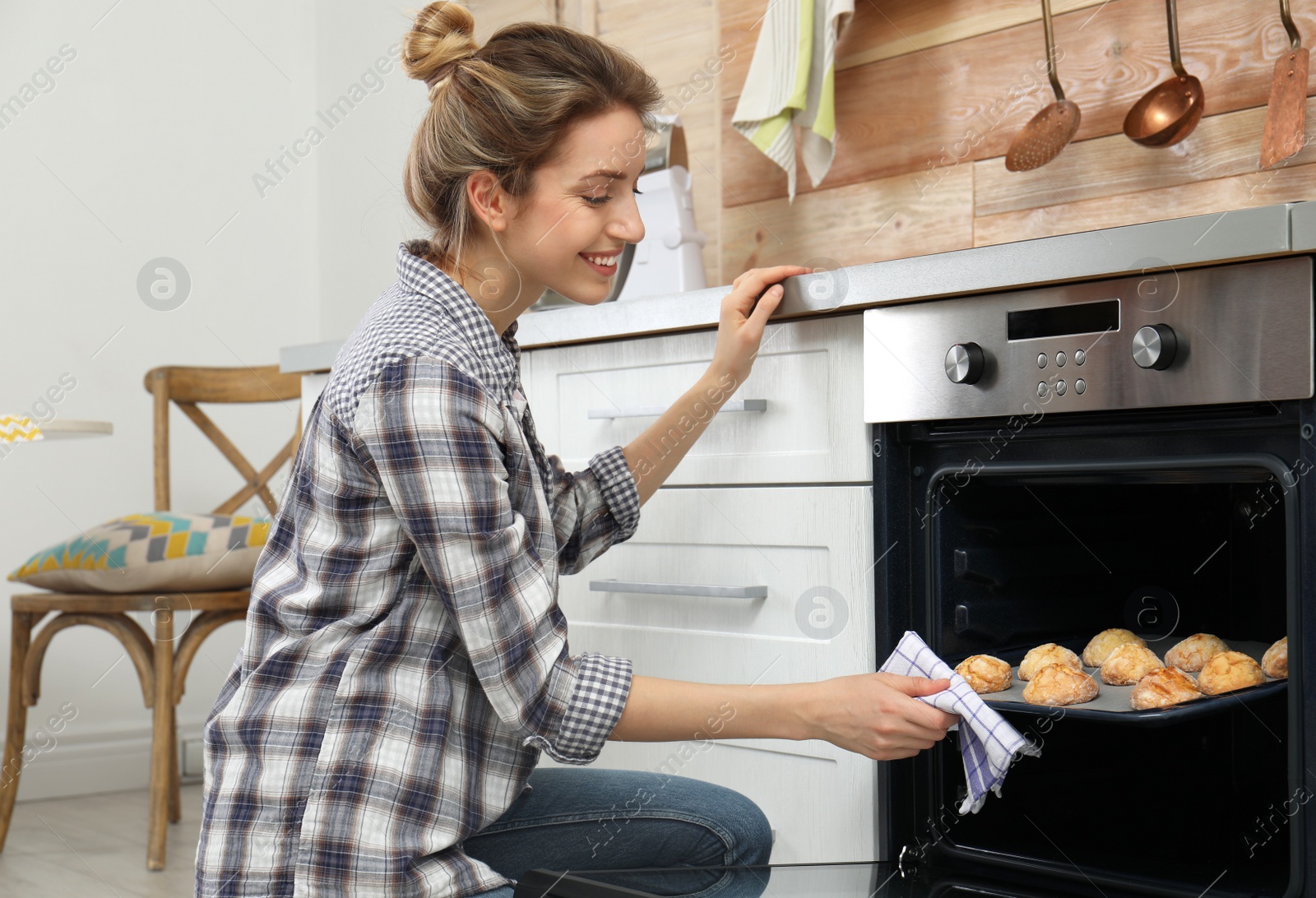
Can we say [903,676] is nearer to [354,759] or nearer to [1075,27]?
[354,759]

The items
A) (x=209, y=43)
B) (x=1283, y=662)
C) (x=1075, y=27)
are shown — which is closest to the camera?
(x=1283, y=662)

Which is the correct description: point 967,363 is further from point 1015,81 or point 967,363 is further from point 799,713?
point 1015,81

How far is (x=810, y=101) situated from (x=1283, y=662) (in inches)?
43.3

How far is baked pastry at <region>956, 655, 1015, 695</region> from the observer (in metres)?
1.06

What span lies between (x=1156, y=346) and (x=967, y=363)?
175mm

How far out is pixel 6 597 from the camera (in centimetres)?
269

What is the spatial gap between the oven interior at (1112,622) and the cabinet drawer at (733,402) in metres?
0.14

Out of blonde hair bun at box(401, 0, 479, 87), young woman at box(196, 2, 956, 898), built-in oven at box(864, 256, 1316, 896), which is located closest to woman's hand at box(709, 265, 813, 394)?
built-in oven at box(864, 256, 1316, 896)

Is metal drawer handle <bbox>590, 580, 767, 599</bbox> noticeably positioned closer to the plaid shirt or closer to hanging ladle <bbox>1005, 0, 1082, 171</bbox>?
the plaid shirt

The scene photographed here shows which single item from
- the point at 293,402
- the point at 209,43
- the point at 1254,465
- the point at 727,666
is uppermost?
the point at 209,43

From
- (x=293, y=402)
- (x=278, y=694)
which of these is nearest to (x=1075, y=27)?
(x=278, y=694)

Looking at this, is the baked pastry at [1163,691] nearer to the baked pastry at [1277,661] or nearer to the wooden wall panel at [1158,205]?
the baked pastry at [1277,661]

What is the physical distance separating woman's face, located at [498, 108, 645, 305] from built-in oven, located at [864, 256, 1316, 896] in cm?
29

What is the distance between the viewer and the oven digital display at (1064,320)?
3.36ft
